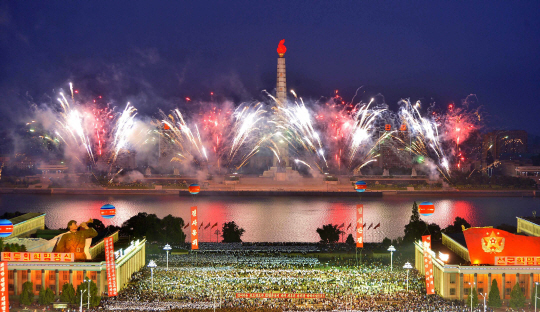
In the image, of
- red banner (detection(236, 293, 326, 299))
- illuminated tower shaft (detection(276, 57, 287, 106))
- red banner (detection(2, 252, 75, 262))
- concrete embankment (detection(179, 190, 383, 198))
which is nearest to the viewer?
red banner (detection(236, 293, 326, 299))

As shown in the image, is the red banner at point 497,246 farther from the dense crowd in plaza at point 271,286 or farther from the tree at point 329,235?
the tree at point 329,235

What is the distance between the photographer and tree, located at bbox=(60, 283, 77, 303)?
766 inches

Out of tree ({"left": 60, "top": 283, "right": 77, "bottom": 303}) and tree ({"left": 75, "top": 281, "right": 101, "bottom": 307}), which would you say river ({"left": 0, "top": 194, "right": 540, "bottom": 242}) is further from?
tree ({"left": 60, "top": 283, "right": 77, "bottom": 303})

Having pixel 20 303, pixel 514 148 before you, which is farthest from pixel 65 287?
pixel 514 148

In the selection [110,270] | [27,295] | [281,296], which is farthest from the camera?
[110,270]

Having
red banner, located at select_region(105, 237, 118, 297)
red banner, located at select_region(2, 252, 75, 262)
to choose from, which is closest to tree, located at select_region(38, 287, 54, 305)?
red banner, located at select_region(2, 252, 75, 262)

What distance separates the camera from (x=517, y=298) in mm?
19016

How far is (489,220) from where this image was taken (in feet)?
130

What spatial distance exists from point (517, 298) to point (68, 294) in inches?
647

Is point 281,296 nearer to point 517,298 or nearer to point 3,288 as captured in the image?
point 517,298

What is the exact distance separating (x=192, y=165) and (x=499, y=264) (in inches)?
1834

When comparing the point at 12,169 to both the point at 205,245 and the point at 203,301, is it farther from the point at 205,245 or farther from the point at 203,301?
the point at 203,301

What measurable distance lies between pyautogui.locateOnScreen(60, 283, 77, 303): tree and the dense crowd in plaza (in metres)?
1.31

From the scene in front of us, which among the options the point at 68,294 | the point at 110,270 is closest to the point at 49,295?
the point at 68,294
